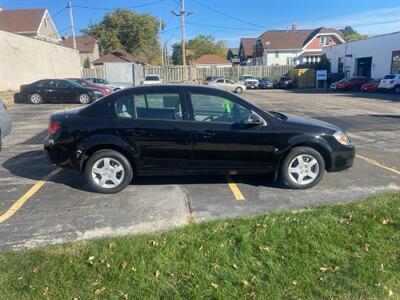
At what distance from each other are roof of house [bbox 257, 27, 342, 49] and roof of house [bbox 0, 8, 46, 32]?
121ft

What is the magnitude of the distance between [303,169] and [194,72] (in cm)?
3812

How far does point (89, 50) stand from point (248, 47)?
34117 millimetres

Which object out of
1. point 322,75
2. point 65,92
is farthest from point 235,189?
point 322,75

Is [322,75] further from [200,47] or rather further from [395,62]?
[200,47]

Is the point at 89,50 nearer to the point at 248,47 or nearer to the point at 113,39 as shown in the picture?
the point at 113,39

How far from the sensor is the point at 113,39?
70.1 metres

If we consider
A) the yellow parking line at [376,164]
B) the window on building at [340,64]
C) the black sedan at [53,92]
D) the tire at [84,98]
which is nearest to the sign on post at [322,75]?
the window on building at [340,64]

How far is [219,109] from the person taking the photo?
509cm

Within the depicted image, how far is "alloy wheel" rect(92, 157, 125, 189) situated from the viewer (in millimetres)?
5066

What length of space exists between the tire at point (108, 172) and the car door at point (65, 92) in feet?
52.0

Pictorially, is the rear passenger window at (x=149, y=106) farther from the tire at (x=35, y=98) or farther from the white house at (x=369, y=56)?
the white house at (x=369, y=56)

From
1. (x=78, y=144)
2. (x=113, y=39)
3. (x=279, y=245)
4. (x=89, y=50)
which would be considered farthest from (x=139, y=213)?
(x=113, y=39)

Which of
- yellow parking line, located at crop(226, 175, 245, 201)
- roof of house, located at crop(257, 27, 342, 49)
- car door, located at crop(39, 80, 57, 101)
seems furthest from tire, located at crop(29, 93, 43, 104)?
roof of house, located at crop(257, 27, 342, 49)

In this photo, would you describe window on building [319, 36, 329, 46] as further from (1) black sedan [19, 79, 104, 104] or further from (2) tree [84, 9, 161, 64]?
(1) black sedan [19, 79, 104, 104]
